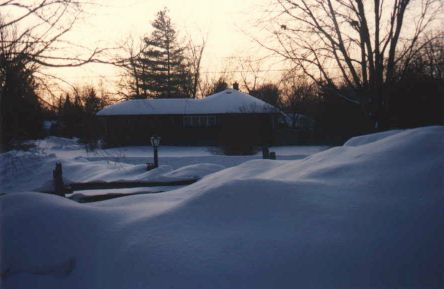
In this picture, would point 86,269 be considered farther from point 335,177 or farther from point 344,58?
point 344,58

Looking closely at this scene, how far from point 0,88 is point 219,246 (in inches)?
175

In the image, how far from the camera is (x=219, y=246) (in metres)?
3.26

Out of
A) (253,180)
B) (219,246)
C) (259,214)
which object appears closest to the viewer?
(219,246)

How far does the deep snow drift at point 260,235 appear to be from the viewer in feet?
9.98

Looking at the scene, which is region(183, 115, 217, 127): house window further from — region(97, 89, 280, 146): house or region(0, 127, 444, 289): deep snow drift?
region(0, 127, 444, 289): deep snow drift

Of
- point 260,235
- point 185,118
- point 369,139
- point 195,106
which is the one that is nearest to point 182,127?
point 185,118

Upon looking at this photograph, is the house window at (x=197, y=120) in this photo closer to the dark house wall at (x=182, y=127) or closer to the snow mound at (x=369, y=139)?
the dark house wall at (x=182, y=127)

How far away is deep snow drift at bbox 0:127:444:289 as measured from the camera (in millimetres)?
3041

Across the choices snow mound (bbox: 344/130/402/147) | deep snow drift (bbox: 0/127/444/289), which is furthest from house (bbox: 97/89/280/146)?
deep snow drift (bbox: 0/127/444/289)

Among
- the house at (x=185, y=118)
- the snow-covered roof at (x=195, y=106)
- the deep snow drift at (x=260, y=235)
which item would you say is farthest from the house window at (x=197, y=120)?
the deep snow drift at (x=260, y=235)

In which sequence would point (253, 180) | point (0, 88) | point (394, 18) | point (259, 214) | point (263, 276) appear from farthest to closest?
point (394, 18) < point (0, 88) < point (253, 180) < point (259, 214) < point (263, 276)

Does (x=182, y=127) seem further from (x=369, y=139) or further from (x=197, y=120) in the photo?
(x=369, y=139)

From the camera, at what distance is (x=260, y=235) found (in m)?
3.38

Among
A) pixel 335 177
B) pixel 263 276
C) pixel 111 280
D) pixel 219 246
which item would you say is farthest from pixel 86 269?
pixel 335 177
